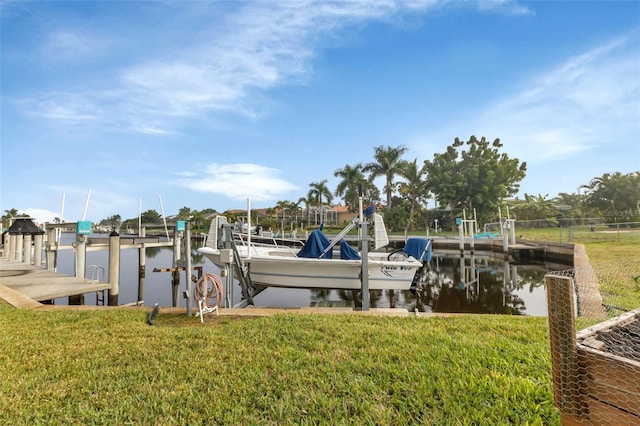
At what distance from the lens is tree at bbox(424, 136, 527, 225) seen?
34906 mm

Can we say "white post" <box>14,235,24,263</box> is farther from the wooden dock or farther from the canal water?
the wooden dock

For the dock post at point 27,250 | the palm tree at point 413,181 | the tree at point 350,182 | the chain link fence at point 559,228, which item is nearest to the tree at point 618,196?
the chain link fence at point 559,228

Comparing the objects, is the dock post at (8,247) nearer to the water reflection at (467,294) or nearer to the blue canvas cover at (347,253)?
the water reflection at (467,294)

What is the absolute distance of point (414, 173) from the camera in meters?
37.4

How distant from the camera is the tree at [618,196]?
109 feet

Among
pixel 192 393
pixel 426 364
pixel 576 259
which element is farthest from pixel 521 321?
pixel 576 259

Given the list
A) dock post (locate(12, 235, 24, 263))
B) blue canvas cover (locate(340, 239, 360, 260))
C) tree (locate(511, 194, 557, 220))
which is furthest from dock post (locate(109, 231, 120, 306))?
tree (locate(511, 194, 557, 220))

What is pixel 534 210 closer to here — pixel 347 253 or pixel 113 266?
pixel 347 253

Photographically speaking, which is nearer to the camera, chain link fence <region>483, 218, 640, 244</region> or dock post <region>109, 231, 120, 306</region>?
dock post <region>109, 231, 120, 306</region>

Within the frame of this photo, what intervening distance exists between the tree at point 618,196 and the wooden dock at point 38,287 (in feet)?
145

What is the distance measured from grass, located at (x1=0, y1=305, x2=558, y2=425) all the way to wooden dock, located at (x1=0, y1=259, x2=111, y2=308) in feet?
10.0

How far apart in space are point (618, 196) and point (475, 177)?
14.9m

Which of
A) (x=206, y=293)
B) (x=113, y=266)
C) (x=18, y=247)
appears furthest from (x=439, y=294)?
(x=18, y=247)

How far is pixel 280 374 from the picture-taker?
285cm
